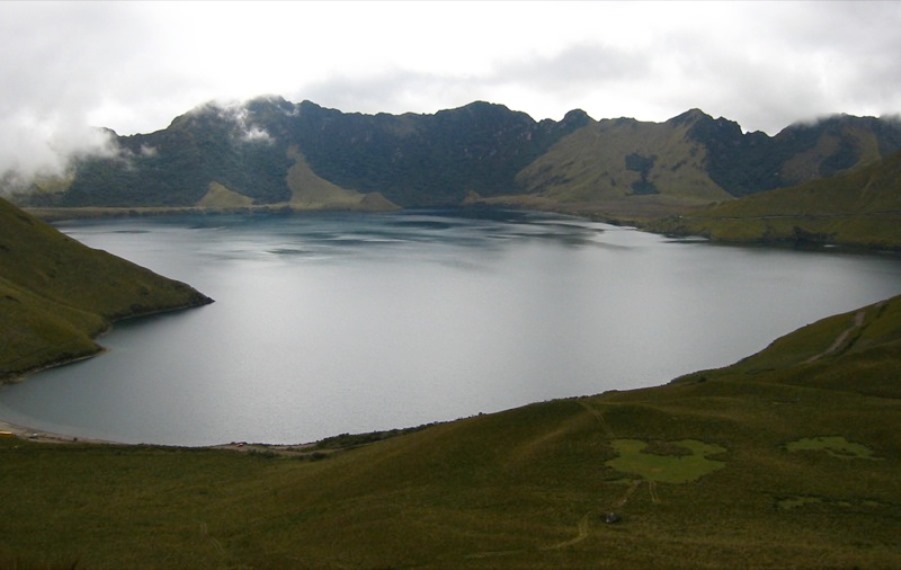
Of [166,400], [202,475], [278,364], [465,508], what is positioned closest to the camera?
[465,508]

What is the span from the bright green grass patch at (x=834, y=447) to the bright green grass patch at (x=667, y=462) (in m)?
5.54

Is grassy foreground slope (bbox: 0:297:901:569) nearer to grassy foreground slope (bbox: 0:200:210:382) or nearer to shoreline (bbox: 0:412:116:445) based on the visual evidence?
shoreline (bbox: 0:412:116:445)

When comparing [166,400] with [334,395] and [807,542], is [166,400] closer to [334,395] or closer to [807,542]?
[334,395]

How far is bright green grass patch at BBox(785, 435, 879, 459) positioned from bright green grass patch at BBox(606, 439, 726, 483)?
18.2 ft

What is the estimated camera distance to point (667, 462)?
4675 centimetres

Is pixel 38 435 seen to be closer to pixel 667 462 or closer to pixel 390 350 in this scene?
pixel 390 350

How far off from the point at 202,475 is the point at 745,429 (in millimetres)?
39081

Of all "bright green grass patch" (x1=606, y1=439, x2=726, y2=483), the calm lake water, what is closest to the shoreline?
the calm lake water

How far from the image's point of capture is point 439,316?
147 m

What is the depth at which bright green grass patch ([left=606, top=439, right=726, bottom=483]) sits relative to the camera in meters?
44.6

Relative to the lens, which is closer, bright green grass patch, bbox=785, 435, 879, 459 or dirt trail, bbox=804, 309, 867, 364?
bright green grass patch, bbox=785, 435, 879, 459

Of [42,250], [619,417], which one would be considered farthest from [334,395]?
[42,250]

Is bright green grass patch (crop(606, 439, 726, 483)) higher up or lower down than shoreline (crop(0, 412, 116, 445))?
higher up

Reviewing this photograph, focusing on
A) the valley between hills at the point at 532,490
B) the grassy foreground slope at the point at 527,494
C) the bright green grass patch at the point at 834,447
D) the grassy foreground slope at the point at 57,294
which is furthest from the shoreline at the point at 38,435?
the bright green grass patch at the point at 834,447
